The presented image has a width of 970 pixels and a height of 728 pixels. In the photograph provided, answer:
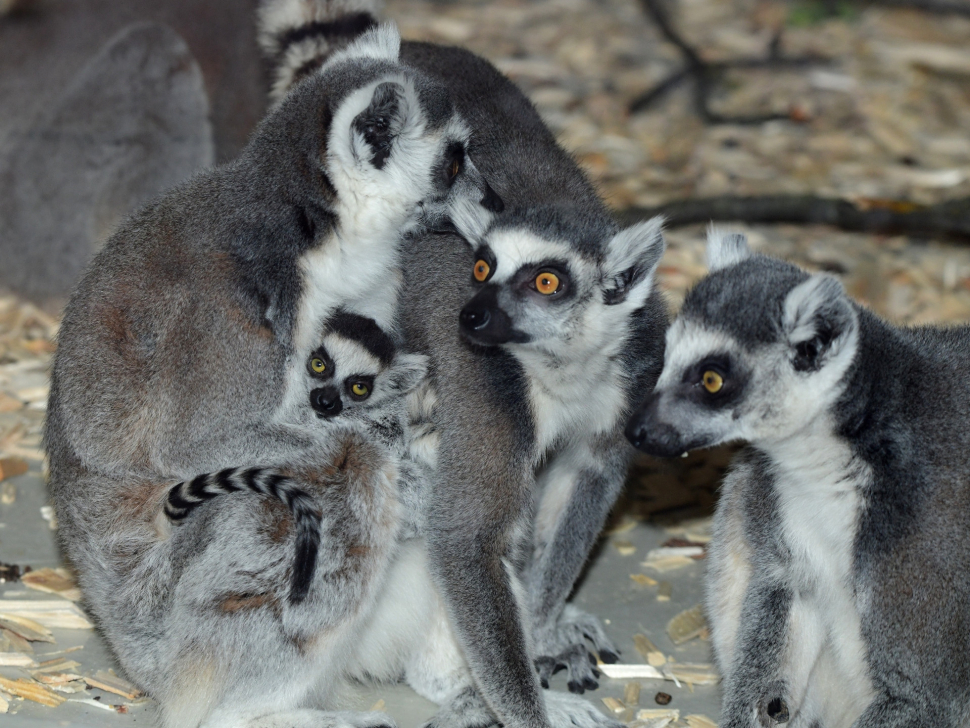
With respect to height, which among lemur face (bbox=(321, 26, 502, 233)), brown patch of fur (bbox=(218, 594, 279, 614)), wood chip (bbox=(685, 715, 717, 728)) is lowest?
wood chip (bbox=(685, 715, 717, 728))

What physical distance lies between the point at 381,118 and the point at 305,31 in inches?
62.0

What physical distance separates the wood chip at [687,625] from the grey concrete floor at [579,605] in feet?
0.11

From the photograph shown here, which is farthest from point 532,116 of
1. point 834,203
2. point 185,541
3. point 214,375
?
point 834,203

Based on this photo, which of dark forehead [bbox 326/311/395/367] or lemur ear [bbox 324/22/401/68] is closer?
dark forehead [bbox 326/311/395/367]

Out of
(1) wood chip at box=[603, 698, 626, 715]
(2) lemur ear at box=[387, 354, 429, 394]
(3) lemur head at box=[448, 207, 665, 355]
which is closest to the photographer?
(3) lemur head at box=[448, 207, 665, 355]

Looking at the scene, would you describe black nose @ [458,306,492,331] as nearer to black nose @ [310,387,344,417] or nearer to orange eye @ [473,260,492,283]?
orange eye @ [473,260,492,283]

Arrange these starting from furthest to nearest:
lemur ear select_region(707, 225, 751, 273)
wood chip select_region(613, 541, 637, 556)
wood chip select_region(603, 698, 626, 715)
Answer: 1. wood chip select_region(613, 541, 637, 556)
2. wood chip select_region(603, 698, 626, 715)
3. lemur ear select_region(707, 225, 751, 273)

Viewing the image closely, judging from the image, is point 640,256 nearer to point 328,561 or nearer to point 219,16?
point 328,561

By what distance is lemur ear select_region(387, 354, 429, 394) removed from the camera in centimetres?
432

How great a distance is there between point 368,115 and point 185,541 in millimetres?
1567

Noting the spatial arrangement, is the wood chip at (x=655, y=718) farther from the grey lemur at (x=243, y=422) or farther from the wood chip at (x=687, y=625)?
the grey lemur at (x=243, y=422)

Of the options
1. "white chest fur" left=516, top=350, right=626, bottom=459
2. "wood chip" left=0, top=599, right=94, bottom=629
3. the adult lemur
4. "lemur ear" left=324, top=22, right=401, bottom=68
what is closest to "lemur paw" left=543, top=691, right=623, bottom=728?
the adult lemur

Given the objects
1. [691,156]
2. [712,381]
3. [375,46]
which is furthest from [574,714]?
[691,156]

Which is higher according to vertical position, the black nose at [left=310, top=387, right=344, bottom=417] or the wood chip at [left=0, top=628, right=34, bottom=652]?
the black nose at [left=310, top=387, right=344, bottom=417]
